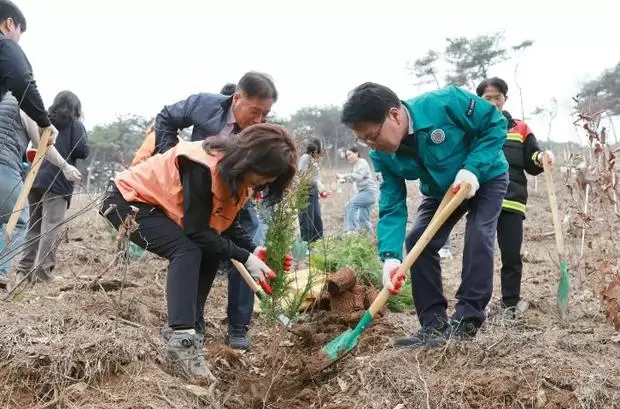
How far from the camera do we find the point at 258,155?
2.56 metres

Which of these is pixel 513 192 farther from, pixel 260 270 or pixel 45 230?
pixel 45 230

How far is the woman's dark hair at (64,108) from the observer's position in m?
4.70

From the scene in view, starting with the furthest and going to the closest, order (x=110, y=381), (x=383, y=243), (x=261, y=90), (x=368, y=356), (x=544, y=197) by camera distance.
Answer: (x=544, y=197) → (x=261, y=90) → (x=383, y=243) → (x=368, y=356) → (x=110, y=381)

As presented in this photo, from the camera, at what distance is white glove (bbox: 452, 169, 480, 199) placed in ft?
9.30

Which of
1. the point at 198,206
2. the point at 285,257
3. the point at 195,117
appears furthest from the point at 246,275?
the point at 195,117

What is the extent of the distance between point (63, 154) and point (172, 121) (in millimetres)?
1648

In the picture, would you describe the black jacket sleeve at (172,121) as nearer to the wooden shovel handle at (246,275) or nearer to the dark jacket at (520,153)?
the wooden shovel handle at (246,275)

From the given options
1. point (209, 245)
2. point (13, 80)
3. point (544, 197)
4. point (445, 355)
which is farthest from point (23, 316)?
point (544, 197)

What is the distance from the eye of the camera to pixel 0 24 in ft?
11.7

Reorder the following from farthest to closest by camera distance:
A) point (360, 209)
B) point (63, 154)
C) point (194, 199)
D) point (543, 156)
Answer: point (360, 209), point (63, 154), point (543, 156), point (194, 199)

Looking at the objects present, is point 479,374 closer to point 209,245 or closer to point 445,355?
point 445,355

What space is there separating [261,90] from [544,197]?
13178 millimetres

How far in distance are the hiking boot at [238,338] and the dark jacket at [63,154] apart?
2181mm

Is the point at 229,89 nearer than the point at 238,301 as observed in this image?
No
